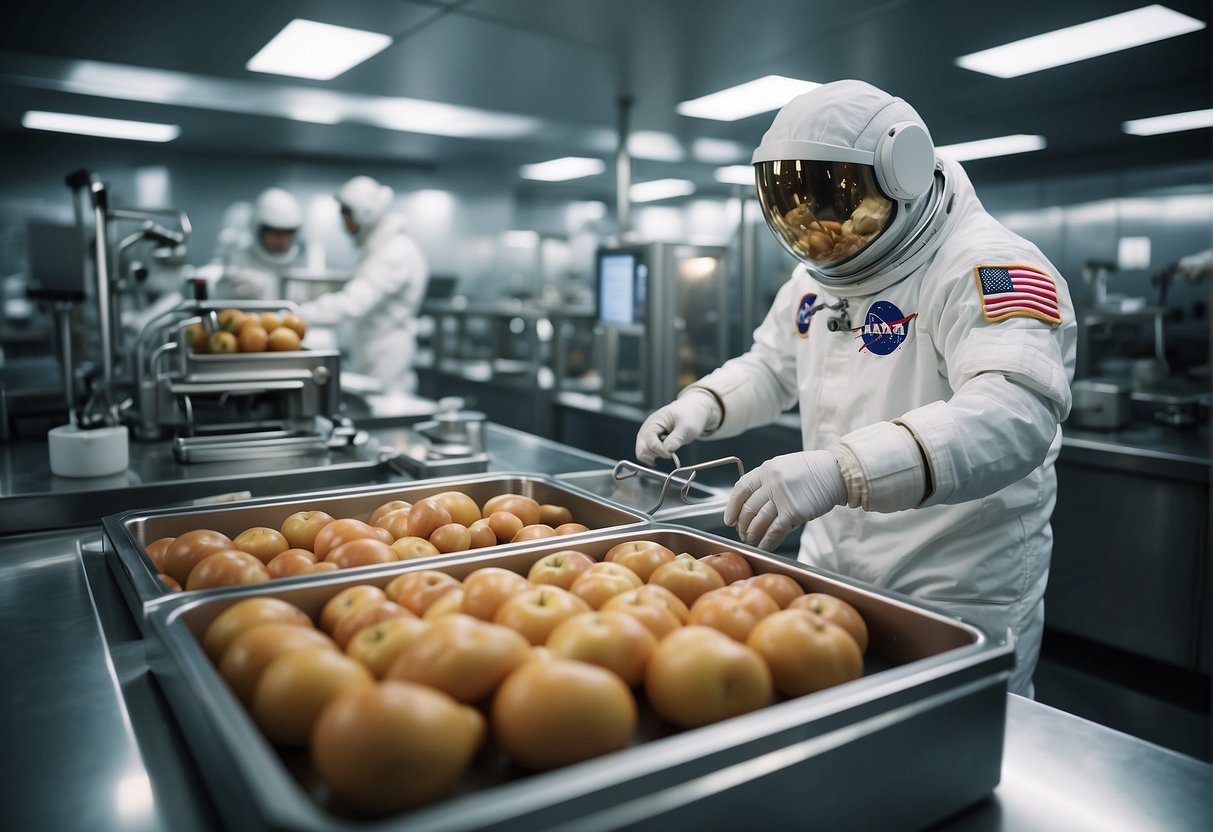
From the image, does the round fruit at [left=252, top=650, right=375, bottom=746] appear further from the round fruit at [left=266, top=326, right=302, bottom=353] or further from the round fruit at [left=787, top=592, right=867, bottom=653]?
the round fruit at [left=266, top=326, right=302, bottom=353]

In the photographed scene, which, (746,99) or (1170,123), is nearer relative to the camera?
(746,99)

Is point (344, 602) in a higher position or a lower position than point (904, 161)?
lower

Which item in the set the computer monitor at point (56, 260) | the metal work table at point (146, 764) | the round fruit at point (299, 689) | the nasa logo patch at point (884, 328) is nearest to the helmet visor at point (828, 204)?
the nasa logo patch at point (884, 328)

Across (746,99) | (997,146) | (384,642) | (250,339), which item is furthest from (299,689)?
(997,146)

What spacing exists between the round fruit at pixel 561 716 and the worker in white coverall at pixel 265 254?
545 cm

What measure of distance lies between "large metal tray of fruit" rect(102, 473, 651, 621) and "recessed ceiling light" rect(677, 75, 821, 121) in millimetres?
3716

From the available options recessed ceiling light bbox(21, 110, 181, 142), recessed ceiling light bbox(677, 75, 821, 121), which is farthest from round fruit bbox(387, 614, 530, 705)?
recessed ceiling light bbox(21, 110, 181, 142)

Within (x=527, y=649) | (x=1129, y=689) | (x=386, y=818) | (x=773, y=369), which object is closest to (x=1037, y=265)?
(x=773, y=369)

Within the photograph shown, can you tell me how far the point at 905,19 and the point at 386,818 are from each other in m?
3.94

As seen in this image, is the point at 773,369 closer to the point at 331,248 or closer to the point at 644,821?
the point at 644,821

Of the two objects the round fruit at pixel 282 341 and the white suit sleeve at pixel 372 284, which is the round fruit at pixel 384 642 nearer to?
the round fruit at pixel 282 341

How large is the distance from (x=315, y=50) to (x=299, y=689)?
457 cm

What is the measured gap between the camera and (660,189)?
1078 cm

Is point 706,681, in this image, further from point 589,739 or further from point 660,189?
point 660,189
